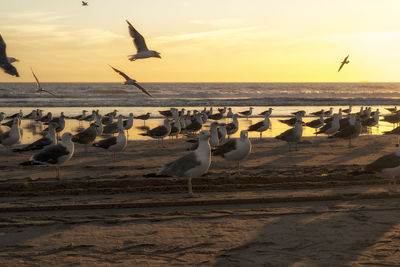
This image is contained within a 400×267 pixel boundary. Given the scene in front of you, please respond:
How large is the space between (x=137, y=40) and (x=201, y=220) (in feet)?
24.6

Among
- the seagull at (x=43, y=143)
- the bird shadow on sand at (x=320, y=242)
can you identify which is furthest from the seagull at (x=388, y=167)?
the seagull at (x=43, y=143)

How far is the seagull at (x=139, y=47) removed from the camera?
12953 mm

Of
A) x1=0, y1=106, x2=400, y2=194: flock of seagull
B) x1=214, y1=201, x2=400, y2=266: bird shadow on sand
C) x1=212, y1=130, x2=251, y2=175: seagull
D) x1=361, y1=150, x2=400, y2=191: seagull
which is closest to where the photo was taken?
x1=214, y1=201, x2=400, y2=266: bird shadow on sand

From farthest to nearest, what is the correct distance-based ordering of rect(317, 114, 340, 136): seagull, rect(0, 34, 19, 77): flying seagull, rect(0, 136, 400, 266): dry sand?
rect(317, 114, 340, 136): seagull, rect(0, 34, 19, 77): flying seagull, rect(0, 136, 400, 266): dry sand

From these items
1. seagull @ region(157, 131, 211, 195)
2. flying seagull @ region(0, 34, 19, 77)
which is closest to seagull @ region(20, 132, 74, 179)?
flying seagull @ region(0, 34, 19, 77)

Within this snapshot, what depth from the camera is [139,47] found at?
1312 centimetres

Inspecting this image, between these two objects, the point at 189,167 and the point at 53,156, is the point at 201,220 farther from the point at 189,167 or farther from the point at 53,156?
the point at 53,156

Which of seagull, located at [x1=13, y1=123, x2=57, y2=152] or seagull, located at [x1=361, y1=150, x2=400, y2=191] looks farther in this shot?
seagull, located at [x1=13, y1=123, x2=57, y2=152]

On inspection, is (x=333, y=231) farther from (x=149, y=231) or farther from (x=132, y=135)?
(x=132, y=135)

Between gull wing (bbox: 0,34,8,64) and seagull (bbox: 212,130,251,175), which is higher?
gull wing (bbox: 0,34,8,64)

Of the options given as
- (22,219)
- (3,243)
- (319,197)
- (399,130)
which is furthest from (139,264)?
(399,130)

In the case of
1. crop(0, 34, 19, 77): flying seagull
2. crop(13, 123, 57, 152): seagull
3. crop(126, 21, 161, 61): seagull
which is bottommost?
crop(13, 123, 57, 152): seagull

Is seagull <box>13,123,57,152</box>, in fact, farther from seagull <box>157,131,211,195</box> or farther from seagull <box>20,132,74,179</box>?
seagull <box>157,131,211,195</box>

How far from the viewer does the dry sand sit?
561 cm
